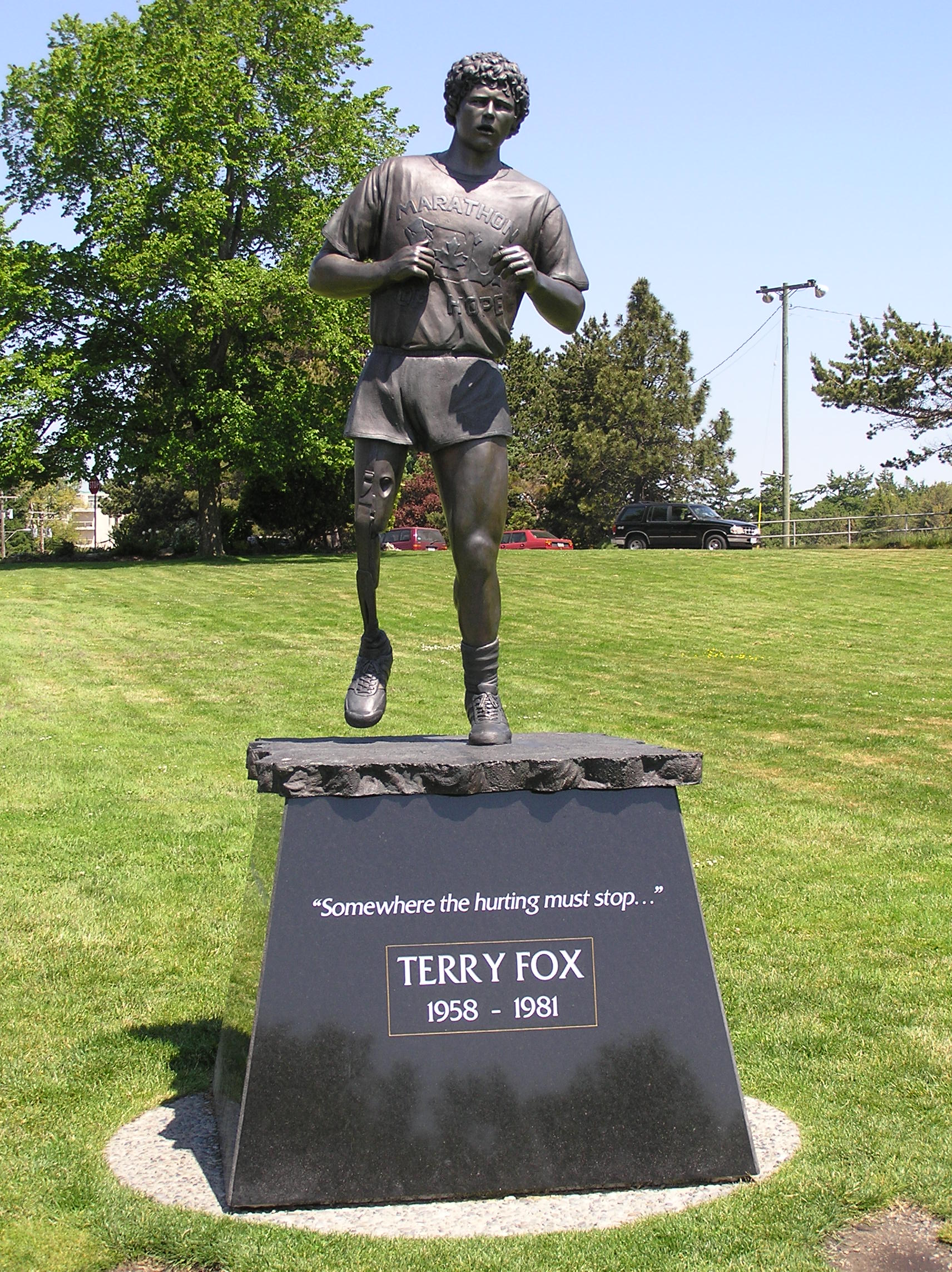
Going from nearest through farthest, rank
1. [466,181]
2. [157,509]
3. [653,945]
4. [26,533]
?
[653,945], [466,181], [157,509], [26,533]

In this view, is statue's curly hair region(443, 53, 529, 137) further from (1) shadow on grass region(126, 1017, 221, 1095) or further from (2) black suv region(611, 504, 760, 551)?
(2) black suv region(611, 504, 760, 551)

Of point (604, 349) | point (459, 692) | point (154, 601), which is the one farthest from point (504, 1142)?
point (604, 349)

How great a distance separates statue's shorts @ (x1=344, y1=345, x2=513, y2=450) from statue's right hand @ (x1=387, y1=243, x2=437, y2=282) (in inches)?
10.7

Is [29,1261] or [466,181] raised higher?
[466,181]

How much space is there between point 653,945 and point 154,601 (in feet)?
57.5

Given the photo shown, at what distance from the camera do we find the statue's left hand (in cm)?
455

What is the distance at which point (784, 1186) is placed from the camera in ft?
12.9

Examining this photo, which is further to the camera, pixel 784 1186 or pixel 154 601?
pixel 154 601

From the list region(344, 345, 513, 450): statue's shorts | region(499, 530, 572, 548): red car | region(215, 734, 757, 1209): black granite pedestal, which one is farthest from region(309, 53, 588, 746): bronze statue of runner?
region(499, 530, 572, 548): red car

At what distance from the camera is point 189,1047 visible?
5.21 metres

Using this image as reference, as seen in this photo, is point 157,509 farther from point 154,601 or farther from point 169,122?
point 154,601

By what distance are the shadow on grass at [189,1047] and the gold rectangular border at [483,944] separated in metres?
1.22

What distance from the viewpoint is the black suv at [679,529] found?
35125 millimetres

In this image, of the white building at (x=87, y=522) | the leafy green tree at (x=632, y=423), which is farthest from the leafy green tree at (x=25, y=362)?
A: the white building at (x=87, y=522)
